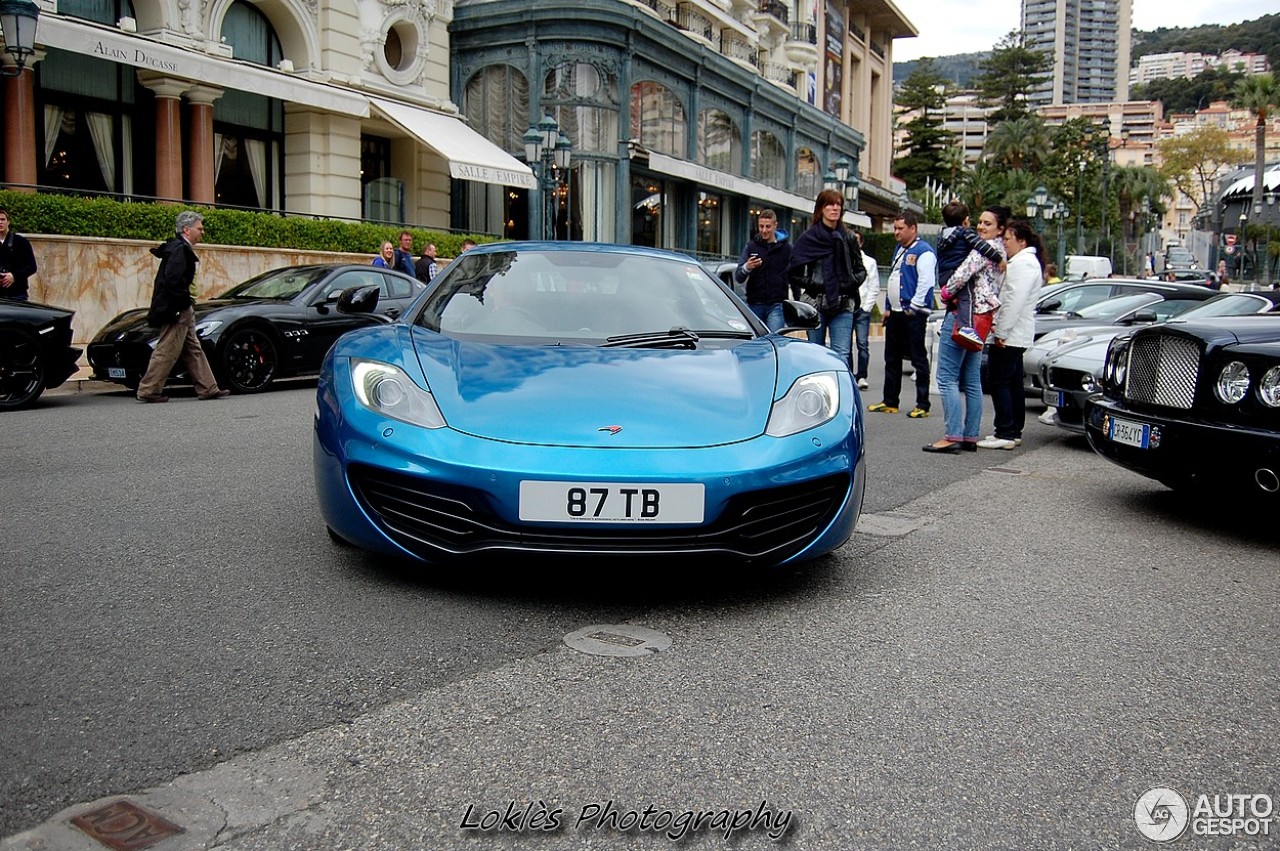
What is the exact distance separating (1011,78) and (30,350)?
105m

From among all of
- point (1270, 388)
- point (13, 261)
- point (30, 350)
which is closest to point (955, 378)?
point (1270, 388)

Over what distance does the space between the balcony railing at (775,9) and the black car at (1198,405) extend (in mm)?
42054

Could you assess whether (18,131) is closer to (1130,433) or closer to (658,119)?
(1130,433)

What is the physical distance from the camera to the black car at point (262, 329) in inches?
418

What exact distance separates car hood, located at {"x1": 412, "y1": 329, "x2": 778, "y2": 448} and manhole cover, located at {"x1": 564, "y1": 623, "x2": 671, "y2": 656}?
58 centimetres

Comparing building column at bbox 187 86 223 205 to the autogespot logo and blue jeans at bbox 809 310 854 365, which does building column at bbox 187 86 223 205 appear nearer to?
blue jeans at bbox 809 310 854 365

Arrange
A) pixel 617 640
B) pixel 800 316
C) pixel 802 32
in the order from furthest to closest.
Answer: pixel 802 32, pixel 800 316, pixel 617 640

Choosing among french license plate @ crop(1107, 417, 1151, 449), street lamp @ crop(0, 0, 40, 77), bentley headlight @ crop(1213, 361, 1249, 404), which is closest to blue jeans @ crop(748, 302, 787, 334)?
french license plate @ crop(1107, 417, 1151, 449)

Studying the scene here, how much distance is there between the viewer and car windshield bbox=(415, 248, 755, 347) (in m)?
4.76

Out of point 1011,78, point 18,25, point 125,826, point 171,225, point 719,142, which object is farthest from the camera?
point 1011,78

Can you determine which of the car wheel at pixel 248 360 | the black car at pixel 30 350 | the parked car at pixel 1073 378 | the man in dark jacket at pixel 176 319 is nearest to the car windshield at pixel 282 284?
the car wheel at pixel 248 360

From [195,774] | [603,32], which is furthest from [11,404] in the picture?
[603,32]

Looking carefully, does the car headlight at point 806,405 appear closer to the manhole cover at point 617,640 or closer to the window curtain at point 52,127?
the manhole cover at point 617,640

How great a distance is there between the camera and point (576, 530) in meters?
3.55
